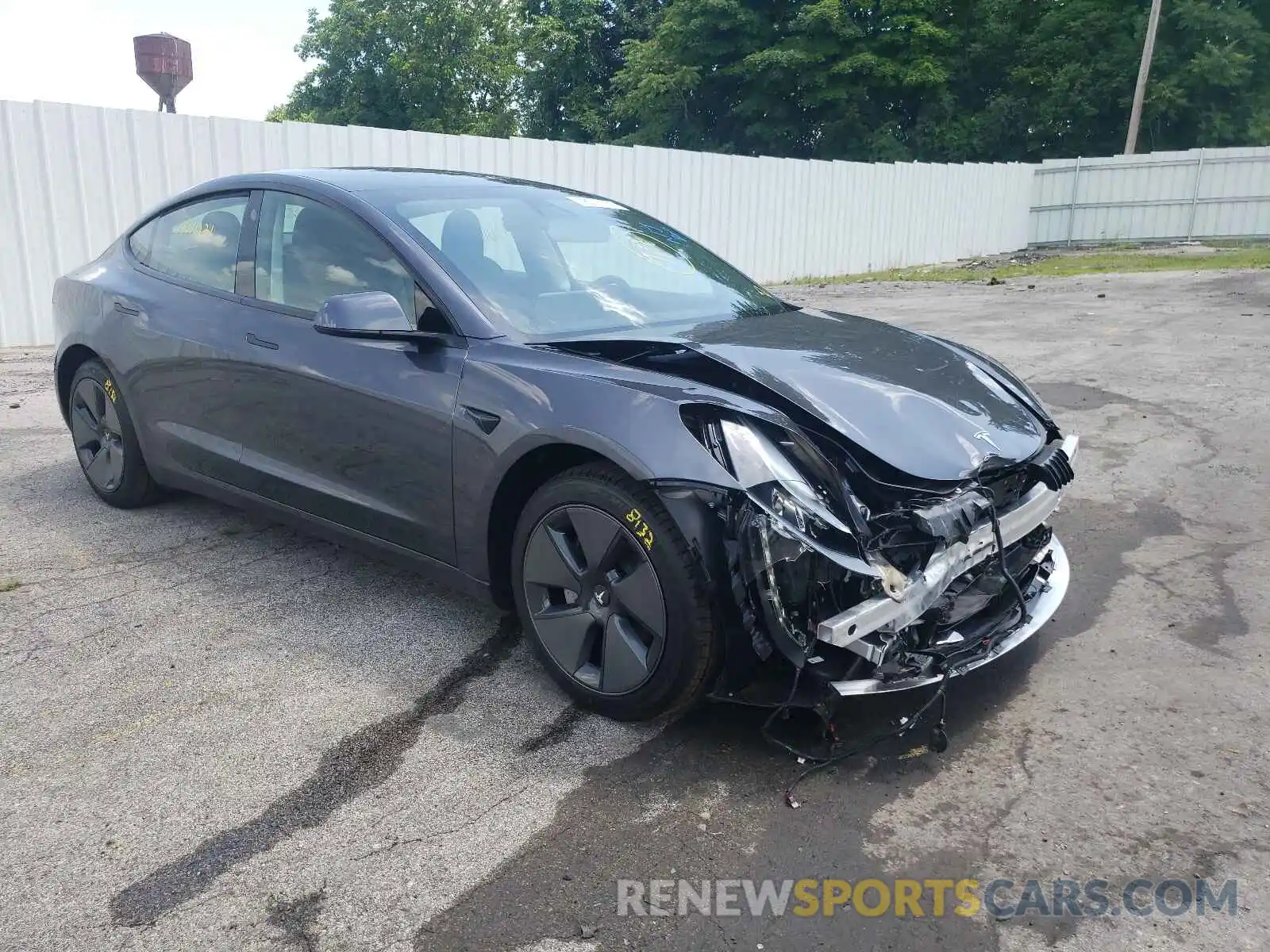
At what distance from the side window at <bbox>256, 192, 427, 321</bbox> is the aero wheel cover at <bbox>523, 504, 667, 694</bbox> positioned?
3.31 feet

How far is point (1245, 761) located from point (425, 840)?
223cm

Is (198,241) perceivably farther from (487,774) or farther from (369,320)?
(487,774)

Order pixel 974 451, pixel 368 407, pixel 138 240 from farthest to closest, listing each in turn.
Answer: pixel 138 240
pixel 368 407
pixel 974 451

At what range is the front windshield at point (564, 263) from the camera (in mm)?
3527

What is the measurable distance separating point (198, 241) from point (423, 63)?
136ft

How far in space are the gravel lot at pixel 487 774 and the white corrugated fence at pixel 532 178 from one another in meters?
6.17

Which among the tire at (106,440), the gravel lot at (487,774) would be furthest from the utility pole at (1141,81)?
the tire at (106,440)

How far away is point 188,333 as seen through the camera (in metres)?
4.23

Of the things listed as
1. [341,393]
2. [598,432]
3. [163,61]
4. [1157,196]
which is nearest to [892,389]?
[598,432]

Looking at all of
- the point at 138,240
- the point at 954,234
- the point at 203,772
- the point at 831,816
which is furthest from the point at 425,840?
the point at 954,234

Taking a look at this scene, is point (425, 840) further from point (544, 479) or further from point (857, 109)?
point (857, 109)

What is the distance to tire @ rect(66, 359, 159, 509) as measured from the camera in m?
4.76

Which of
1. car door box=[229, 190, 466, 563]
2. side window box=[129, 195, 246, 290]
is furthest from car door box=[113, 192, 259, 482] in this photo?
car door box=[229, 190, 466, 563]

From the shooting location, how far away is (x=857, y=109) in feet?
113
